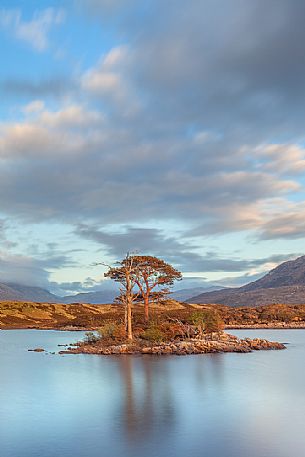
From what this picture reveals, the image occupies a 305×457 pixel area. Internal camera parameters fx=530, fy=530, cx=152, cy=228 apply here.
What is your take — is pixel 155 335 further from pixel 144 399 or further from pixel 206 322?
pixel 144 399

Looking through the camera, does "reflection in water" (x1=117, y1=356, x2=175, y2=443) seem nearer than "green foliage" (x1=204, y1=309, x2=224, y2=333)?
Yes

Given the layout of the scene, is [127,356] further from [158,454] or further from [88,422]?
[158,454]

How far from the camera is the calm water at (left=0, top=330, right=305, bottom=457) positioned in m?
16.6

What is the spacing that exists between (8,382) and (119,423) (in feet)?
44.2

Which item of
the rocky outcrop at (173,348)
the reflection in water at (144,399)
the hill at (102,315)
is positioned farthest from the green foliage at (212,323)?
the hill at (102,315)

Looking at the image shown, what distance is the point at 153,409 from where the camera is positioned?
74.4ft

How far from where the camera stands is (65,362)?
136 feet

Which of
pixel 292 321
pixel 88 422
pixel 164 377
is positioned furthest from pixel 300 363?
pixel 292 321

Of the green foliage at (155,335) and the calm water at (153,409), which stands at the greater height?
the green foliage at (155,335)

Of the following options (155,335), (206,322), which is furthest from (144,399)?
(206,322)

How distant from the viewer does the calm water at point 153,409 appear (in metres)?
16.6

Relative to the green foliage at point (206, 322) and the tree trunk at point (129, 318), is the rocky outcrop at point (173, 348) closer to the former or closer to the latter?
the tree trunk at point (129, 318)

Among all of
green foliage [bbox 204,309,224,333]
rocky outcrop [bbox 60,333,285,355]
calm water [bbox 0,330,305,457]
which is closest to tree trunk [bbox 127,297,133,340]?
rocky outcrop [bbox 60,333,285,355]

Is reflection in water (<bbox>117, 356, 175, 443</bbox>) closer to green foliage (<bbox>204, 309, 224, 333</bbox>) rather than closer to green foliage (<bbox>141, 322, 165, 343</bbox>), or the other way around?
green foliage (<bbox>141, 322, 165, 343</bbox>)
